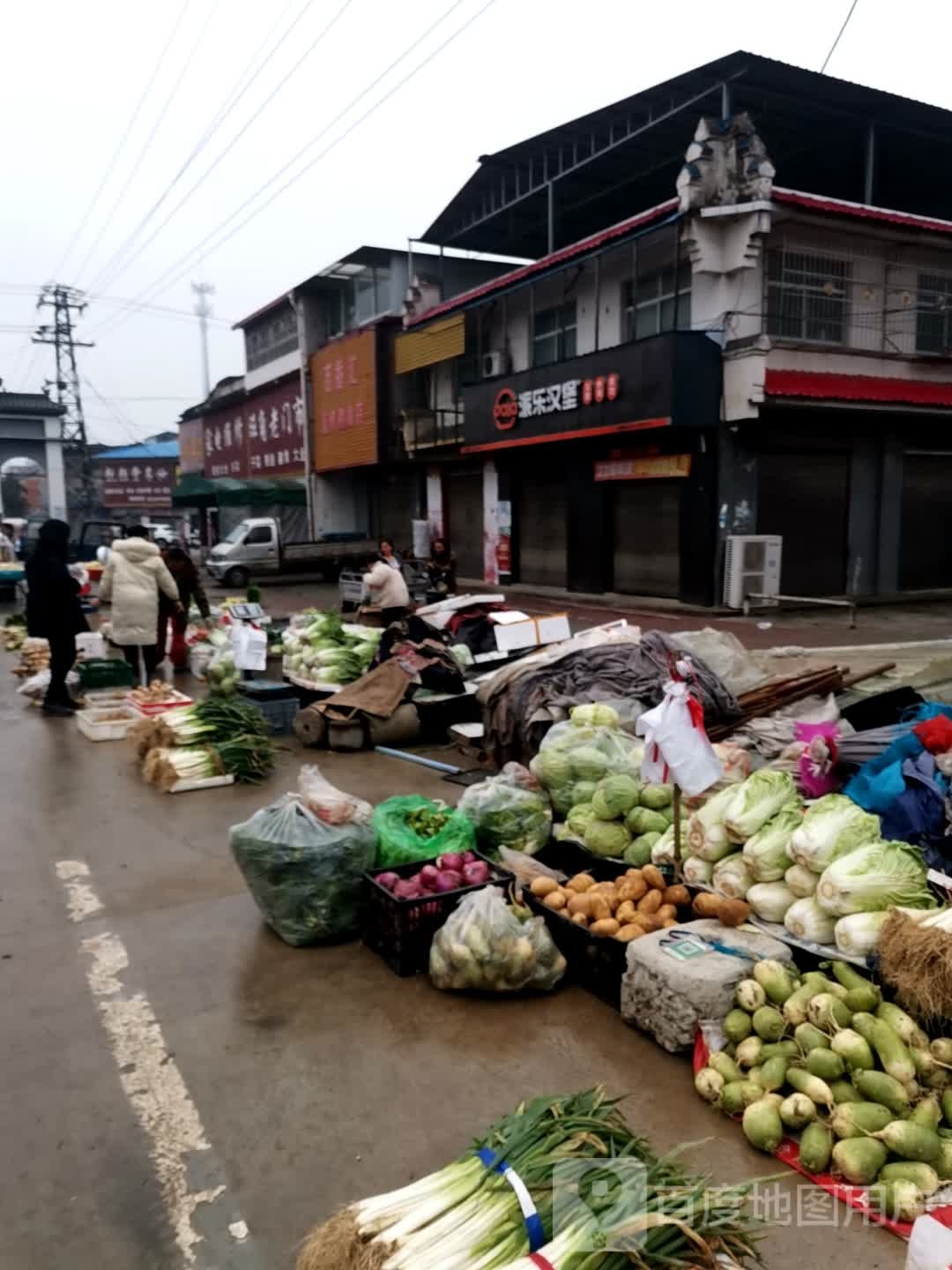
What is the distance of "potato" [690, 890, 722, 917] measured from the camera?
3.87 metres

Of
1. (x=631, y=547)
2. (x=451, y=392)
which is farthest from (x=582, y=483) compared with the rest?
(x=451, y=392)

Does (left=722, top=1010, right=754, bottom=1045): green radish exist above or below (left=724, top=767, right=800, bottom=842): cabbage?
below

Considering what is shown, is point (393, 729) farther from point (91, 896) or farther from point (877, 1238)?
point (877, 1238)

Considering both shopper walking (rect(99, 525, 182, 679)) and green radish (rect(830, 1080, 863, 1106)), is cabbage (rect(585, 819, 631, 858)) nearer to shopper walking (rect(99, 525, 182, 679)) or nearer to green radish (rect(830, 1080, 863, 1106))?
green radish (rect(830, 1080, 863, 1106))

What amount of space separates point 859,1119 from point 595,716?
11.9ft

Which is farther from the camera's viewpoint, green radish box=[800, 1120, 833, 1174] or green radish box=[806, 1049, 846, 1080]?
green radish box=[806, 1049, 846, 1080]

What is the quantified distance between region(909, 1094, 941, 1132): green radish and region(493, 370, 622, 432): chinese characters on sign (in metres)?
16.4

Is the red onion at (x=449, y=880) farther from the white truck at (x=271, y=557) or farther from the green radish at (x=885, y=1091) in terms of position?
the white truck at (x=271, y=557)

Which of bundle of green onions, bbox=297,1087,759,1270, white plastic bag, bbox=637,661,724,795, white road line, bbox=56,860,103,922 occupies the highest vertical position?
white plastic bag, bbox=637,661,724,795

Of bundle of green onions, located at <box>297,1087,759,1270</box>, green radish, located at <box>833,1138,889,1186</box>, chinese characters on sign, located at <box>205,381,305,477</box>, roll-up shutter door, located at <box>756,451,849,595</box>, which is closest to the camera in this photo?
bundle of green onions, located at <box>297,1087,759,1270</box>

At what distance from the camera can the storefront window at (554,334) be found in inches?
845

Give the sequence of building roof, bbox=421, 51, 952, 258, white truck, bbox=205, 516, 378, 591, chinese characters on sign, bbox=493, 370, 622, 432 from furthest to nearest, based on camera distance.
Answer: white truck, bbox=205, 516, 378, 591 → chinese characters on sign, bbox=493, 370, 622, 432 → building roof, bbox=421, 51, 952, 258

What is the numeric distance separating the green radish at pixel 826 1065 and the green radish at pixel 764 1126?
195 mm

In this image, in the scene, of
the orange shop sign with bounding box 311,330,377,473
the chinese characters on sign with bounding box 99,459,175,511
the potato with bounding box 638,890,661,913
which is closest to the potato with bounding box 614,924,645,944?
the potato with bounding box 638,890,661,913
